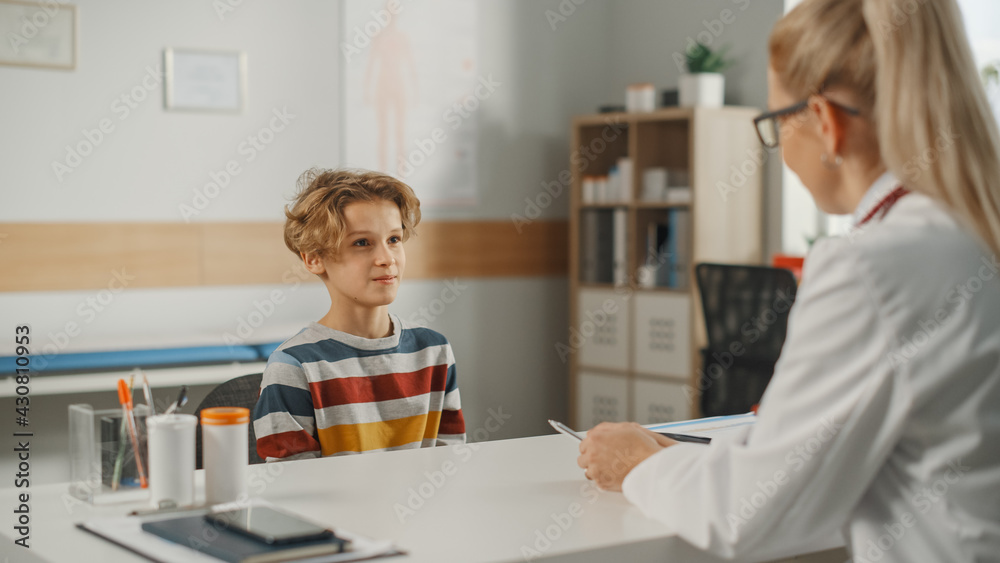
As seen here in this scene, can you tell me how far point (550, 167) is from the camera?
5.00 m

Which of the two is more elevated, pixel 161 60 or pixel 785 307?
pixel 161 60

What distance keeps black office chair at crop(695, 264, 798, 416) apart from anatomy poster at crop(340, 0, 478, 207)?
4.87 feet

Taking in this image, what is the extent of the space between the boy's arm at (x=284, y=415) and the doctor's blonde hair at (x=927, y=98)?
1.03 meters

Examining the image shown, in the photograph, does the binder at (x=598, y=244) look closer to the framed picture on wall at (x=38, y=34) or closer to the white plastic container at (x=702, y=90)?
the white plastic container at (x=702, y=90)

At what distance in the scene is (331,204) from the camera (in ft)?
6.24

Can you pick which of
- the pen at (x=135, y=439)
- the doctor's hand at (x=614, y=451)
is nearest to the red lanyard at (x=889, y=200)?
the doctor's hand at (x=614, y=451)

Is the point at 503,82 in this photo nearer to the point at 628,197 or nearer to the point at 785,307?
the point at 628,197

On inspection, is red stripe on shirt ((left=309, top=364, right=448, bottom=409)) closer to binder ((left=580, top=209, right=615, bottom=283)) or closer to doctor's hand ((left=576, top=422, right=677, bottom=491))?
doctor's hand ((left=576, top=422, right=677, bottom=491))

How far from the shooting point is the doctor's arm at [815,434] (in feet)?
3.22

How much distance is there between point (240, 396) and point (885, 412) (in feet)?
3.81

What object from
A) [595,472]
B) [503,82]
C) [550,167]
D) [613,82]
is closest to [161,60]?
[503,82]

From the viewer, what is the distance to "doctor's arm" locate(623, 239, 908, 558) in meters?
0.98

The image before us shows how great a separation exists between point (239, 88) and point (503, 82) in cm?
134

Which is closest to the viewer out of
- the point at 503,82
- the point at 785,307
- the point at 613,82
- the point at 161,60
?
the point at 785,307
